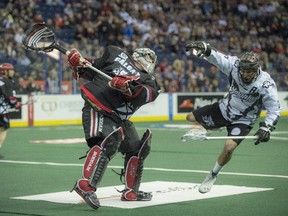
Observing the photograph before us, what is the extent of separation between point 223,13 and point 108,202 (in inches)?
947

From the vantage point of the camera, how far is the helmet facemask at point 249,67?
867cm

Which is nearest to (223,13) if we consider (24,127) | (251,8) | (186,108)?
(251,8)

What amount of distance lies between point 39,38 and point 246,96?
7.84 feet

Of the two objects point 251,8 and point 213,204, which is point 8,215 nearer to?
point 213,204

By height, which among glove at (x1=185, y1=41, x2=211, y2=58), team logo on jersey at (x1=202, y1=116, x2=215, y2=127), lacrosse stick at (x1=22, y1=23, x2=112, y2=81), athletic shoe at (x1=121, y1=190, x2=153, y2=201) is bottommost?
athletic shoe at (x1=121, y1=190, x2=153, y2=201)

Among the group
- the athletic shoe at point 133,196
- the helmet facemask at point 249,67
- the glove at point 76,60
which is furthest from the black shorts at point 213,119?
the glove at point 76,60

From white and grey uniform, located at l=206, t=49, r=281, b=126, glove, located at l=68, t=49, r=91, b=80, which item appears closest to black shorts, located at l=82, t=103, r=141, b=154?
glove, located at l=68, t=49, r=91, b=80

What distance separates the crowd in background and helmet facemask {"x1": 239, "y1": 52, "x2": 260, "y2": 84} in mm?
13110

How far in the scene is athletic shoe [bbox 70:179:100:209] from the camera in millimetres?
7711

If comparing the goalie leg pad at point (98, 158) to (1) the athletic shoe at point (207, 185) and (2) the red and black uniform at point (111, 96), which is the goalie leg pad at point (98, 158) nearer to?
(2) the red and black uniform at point (111, 96)

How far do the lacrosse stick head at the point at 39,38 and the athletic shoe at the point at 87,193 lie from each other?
166cm

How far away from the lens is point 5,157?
13.5 m

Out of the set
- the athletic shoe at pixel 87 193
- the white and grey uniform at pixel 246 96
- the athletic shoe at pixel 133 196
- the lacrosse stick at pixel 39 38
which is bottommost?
the athletic shoe at pixel 133 196

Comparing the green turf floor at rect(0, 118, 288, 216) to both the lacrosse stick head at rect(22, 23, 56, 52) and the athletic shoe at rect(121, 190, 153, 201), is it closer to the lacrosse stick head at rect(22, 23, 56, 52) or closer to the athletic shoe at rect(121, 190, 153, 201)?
the athletic shoe at rect(121, 190, 153, 201)
